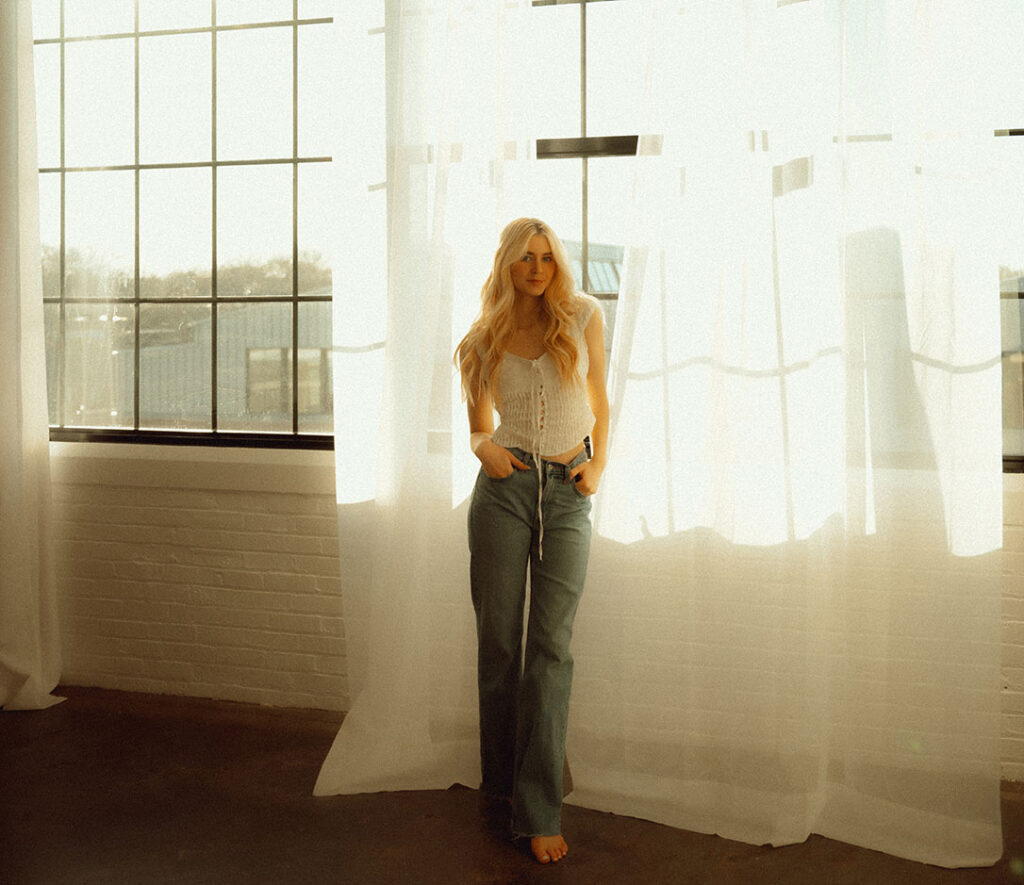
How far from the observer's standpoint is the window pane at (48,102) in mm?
4051

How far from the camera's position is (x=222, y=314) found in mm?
3947

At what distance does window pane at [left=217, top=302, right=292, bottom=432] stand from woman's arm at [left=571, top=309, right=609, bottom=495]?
151cm

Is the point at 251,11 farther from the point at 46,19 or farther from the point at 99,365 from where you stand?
the point at 99,365

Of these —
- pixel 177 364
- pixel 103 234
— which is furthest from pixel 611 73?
pixel 103 234

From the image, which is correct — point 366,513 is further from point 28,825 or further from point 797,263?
point 797,263

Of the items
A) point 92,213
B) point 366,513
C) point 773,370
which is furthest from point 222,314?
point 773,370

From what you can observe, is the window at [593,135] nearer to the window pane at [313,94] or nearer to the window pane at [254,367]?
the window pane at [313,94]

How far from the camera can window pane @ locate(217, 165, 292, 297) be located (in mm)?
3857

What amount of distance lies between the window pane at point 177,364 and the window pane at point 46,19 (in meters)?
1.20

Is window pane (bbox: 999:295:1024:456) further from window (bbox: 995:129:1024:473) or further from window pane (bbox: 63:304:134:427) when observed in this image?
window pane (bbox: 63:304:134:427)

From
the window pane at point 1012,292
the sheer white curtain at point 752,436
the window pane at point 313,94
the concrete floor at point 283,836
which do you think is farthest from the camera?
the window pane at point 313,94

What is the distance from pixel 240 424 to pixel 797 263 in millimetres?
2266

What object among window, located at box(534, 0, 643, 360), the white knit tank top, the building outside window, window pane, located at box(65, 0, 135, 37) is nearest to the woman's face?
the white knit tank top

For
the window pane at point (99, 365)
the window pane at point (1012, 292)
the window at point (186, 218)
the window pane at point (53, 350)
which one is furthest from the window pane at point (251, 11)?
the window pane at point (1012, 292)
